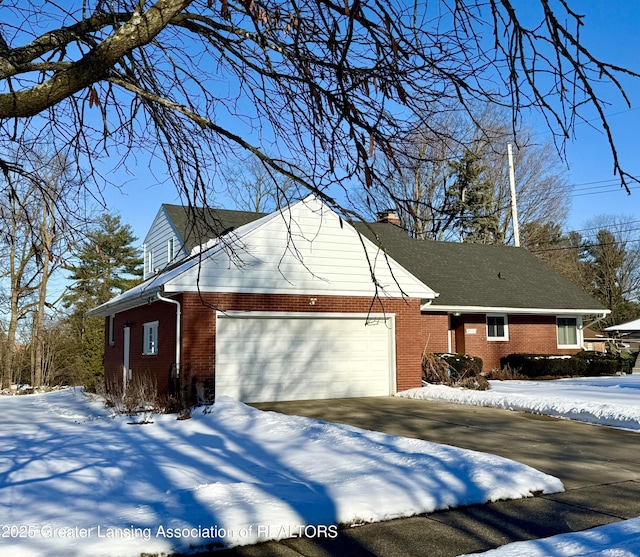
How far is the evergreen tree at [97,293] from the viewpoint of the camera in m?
26.4

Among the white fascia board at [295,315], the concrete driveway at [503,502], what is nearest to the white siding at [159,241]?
the white fascia board at [295,315]

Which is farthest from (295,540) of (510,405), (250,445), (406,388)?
(406,388)

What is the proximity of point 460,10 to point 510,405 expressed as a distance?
1090cm

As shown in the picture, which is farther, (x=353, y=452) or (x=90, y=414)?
(x=90, y=414)

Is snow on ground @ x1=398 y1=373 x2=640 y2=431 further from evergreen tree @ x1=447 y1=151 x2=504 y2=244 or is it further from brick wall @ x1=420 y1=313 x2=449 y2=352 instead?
evergreen tree @ x1=447 y1=151 x2=504 y2=244

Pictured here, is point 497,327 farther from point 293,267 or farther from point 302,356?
point 293,267

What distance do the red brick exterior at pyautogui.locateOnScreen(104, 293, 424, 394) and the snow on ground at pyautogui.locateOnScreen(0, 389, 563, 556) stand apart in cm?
372

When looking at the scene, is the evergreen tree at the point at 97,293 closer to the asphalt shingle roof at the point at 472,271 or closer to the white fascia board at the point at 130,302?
the white fascia board at the point at 130,302

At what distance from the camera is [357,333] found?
55.3ft

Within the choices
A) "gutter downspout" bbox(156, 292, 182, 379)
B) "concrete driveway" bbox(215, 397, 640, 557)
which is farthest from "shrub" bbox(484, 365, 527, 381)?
"gutter downspout" bbox(156, 292, 182, 379)

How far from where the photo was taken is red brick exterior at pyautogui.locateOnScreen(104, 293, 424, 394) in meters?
14.4

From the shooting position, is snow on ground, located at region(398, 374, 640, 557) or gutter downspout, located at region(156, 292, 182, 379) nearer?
snow on ground, located at region(398, 374, 640, 557)

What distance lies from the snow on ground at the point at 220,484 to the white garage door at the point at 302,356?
4215mm

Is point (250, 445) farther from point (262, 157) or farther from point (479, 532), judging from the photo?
point (262, 157)
